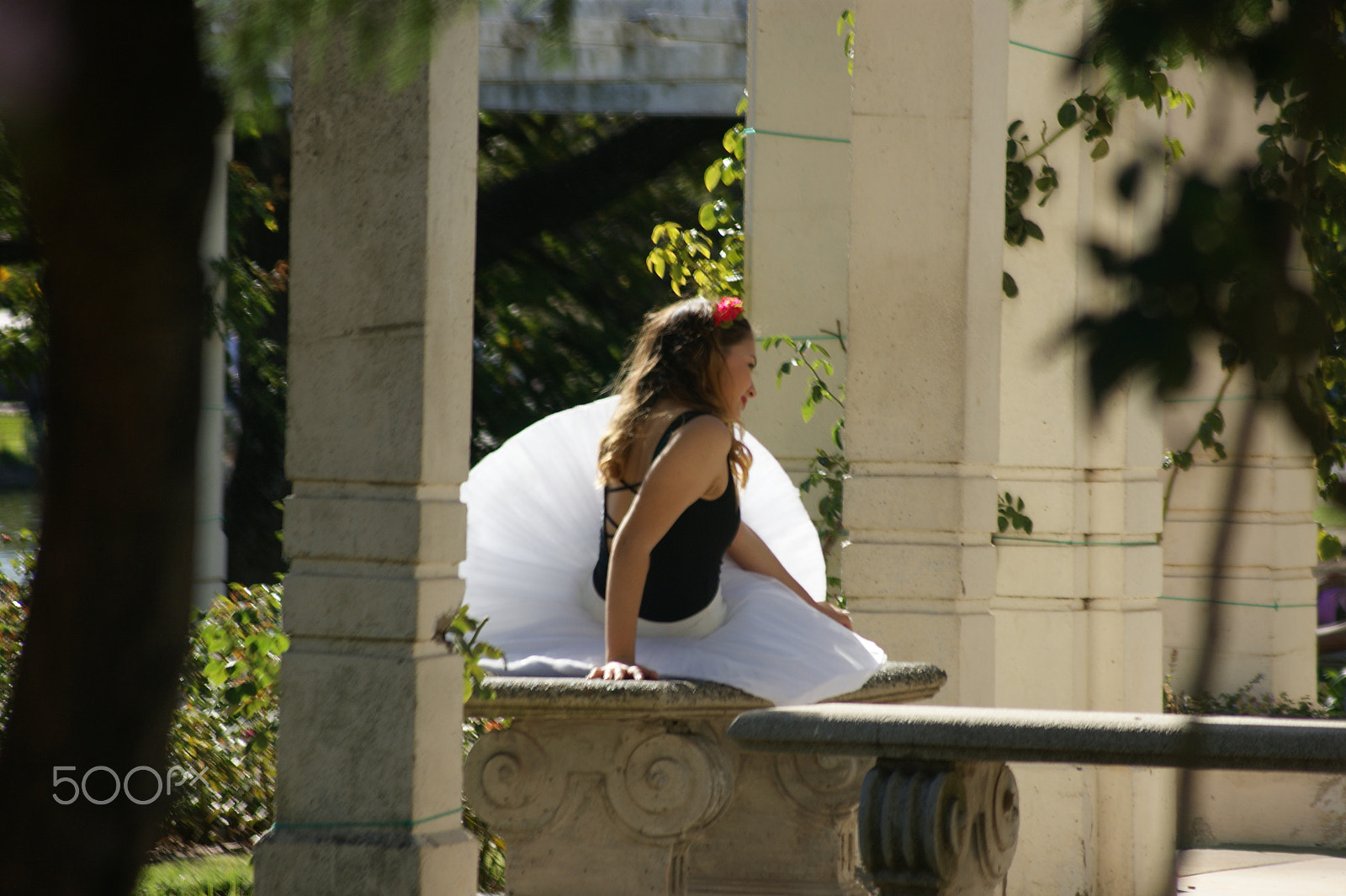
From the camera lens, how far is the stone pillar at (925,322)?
4527 millimetres

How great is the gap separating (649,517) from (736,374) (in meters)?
0.50

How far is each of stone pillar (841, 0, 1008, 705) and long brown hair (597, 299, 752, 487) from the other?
821 millimetres

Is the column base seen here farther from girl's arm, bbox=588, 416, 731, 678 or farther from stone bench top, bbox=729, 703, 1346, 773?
stone bench top, bbox=729, 703, 1346, 773

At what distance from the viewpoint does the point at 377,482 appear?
3227mm

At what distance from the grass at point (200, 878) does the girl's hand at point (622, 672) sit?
1719 millimetres

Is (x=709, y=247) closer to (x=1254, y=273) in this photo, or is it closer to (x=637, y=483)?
(x=637, y=483)

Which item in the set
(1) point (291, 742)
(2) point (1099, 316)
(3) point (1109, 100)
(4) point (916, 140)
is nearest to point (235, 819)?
(1) point (291, 742)

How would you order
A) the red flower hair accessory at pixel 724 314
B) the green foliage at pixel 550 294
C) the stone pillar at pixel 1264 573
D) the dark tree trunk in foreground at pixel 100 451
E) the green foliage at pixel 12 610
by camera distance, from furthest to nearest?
the green foliage at pixel 550 294 → the stone pillar at pixel 1264 573 → the green foliage at pixel 12 610 → the red flower hair accessory at pixel 724 314 → the dark tree trunk in foreground at pixel 100 451

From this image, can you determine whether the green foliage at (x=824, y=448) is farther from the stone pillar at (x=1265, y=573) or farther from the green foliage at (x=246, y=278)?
the stone pillar at (x=1265, y=573)

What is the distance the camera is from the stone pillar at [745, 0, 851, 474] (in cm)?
573

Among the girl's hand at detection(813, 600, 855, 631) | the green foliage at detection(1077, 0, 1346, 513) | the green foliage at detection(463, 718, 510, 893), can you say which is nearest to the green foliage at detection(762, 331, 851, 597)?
the girl's hand at detection(813, 600, 855, 631)

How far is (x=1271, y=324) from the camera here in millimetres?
994

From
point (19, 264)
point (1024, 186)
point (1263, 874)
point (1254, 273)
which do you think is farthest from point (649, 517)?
point (1263, 874)

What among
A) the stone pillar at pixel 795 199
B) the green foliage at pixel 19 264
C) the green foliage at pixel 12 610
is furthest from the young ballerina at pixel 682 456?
the green foliage at pixel 12 610
